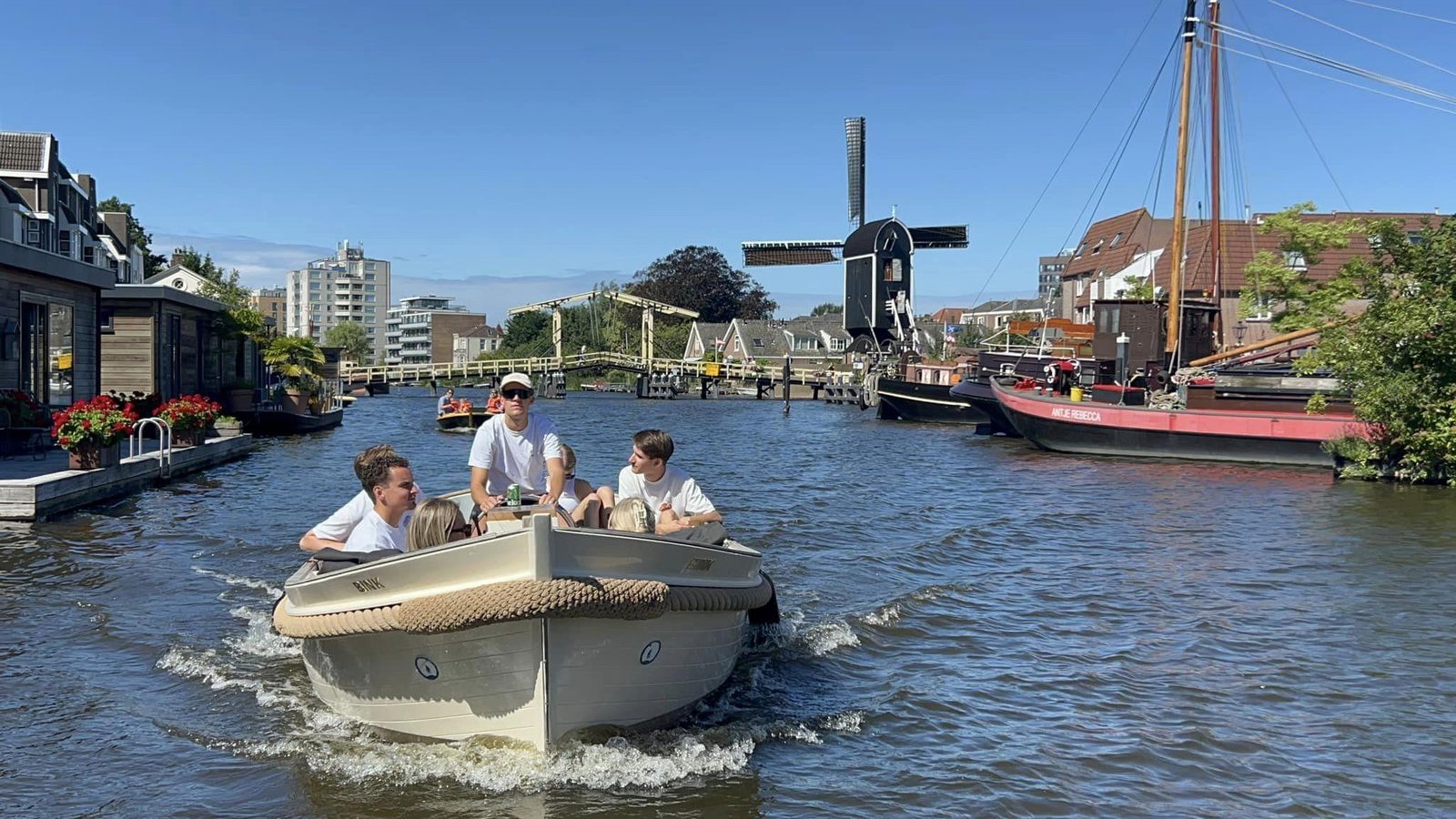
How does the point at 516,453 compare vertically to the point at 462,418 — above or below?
above

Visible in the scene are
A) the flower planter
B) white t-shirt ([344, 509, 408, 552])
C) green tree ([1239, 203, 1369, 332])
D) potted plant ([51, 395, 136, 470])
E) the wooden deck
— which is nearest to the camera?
white t-shirt ([344, 509, 408, 552])

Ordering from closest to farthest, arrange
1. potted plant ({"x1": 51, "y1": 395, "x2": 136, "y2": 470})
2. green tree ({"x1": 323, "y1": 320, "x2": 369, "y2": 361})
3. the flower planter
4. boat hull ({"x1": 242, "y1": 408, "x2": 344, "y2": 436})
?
1. potted plant ({"x1": 51, "y1": 395, "x2": 136, "y2": 470})
2. the flower planter
3. boat hull ({"x1": 242, "y1": 408, "x2": 344, "y2": 436})
4. green tree ({"x1": 323, "y1": 320, "x2": 369, "y2": 361})

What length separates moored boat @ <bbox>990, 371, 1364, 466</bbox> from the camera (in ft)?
96.2

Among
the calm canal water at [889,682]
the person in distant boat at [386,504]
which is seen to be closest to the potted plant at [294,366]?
the calm canal water at [889,682]

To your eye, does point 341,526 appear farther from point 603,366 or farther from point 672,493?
point 603,366

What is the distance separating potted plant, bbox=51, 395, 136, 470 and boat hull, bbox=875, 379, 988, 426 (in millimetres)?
37429

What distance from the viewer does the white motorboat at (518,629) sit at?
6.94 metres

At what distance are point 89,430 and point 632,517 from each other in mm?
12560

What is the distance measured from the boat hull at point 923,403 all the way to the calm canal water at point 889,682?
3173 centimetres

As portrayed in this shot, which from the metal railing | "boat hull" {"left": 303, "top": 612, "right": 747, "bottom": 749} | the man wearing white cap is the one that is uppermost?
the man wearing white cap

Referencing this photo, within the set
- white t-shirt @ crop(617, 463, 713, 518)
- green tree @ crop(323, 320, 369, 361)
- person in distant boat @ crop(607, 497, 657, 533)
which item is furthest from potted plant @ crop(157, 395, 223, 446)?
green tree @ crop(323, 320, 369, 361)

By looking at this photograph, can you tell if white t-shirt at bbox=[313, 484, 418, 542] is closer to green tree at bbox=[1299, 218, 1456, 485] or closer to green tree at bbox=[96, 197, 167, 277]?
green tree at bbox=[1299, 218, 1456, 485]

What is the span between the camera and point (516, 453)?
9.29 meters

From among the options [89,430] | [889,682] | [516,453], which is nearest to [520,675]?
[516,453]
